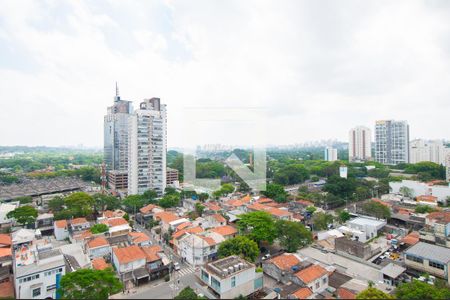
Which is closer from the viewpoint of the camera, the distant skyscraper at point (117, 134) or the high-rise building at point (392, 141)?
the distant skyscraper at point (117, 134)

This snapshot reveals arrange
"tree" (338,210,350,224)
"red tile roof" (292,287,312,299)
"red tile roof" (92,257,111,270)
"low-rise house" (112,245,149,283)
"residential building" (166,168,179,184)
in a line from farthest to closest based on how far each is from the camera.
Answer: "residential building" (166,168,179,184), "tree" (338,210,350,224), "red tile roof" (92,257,111,270), "low-rise house" (112,245,149,283), "red tile roof" (292,287,312,299)

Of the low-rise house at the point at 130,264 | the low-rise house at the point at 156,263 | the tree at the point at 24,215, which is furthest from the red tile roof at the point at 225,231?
the tree at the point at 24,215

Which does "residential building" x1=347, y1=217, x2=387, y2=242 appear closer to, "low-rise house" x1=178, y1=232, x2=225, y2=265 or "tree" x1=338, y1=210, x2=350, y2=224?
"tree" x1=338, y1=210, x2=350, y2=224

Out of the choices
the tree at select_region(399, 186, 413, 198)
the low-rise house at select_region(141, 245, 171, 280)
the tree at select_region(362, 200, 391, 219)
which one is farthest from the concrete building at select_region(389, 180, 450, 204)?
the low-rise house at select_region(141, 245, 171, 280)

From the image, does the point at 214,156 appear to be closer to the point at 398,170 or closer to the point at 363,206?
the point at 363,206

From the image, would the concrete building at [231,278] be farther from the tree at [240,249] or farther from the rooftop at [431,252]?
the rooftop at [431,252]

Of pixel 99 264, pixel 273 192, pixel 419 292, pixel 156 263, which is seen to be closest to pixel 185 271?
pixel 156 263

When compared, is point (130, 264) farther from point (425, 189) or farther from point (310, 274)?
point (425, 189)
